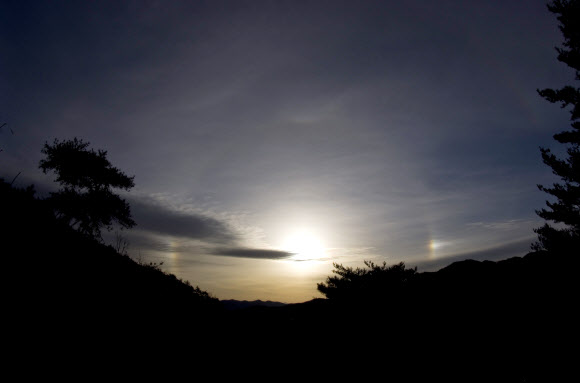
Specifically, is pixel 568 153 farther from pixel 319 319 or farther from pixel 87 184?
pixel 87 184

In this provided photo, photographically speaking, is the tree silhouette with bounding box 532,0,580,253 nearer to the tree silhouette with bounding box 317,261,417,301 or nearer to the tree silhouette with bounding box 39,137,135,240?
the tree silhouette with bounding box 317,261,417,301

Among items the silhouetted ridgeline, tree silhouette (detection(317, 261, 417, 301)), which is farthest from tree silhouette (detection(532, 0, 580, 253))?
the silhouetted ridgeline

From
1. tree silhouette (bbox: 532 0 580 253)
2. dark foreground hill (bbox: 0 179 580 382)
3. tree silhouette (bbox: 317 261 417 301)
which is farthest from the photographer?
tree silhouette (bbox: 532 0 580 253)

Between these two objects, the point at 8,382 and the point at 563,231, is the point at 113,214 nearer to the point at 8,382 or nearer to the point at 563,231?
the point at 8,382

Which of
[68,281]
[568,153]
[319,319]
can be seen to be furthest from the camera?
[568,153]

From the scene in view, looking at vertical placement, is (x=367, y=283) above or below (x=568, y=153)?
below

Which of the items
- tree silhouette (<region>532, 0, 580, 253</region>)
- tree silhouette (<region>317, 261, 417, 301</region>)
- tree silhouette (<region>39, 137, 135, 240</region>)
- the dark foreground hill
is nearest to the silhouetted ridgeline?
the dark foreground hill

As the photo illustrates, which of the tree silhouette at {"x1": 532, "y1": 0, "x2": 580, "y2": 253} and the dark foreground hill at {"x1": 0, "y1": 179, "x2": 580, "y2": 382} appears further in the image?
the tree silhouette at {"x1": 532, "y1": 0, "x2": 580, "y2": 253}

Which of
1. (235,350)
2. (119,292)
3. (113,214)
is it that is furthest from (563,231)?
(113,214)

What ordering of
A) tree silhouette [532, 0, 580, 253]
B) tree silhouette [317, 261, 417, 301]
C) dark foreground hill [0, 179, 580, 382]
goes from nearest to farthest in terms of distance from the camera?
dark foreground hill [0, 179, 580, 382] < tree silhouette [317, 261, 417, 301] < tree silhouette [532, 0, 580, 253]

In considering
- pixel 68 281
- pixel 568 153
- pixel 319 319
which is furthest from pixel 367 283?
pixel 568 153

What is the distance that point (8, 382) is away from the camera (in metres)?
3.41

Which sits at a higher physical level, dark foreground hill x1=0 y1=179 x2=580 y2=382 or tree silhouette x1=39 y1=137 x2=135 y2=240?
tree silhouette x1=39 y1=137 x2=135 y2=240

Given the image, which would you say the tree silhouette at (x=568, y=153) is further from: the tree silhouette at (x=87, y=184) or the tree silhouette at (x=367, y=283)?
the tree silhouette at (x=87, y=184)
